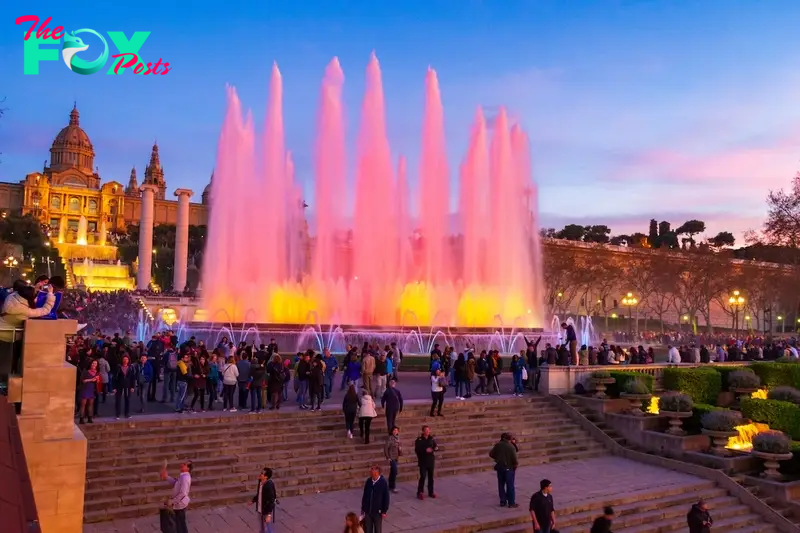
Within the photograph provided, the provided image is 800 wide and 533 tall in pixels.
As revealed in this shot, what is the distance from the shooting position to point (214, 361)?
1755 centimetres

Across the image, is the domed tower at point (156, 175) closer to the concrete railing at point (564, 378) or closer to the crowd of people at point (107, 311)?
the crowd of people at point (107, 311)

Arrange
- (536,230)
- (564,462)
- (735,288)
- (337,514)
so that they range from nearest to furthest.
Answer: (337,514)
(564,462)
(536,230)
(735,288)

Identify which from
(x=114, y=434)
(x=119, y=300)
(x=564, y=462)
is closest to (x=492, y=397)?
(x=564, y=462)

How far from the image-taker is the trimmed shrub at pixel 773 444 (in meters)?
16.0

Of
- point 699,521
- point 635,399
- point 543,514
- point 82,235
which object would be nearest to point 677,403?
point 635,399

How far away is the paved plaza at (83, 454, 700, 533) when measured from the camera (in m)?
11.3

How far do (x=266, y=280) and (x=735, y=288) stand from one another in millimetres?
52792

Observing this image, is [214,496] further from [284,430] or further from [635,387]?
[635,387]

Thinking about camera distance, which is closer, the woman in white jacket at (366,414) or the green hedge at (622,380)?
the woman in white jacket at (366,414)

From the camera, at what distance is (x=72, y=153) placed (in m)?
166

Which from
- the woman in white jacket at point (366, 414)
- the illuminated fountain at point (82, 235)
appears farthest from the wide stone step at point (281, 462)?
the illuminated fountain at point (82, 235)

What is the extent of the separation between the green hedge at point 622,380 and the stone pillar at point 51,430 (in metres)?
16.3

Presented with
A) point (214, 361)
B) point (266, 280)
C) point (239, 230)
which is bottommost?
point (214, 361)

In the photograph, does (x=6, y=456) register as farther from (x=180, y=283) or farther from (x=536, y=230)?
(x=180, y=283)
